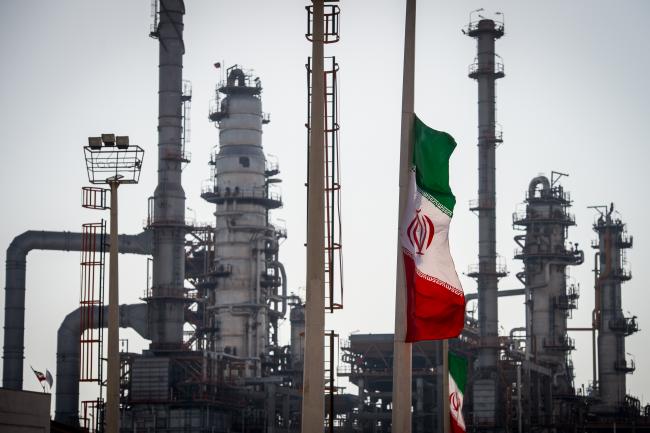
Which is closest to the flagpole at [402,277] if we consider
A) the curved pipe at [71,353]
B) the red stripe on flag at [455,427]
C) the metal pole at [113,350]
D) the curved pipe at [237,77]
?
the metal pole at [113,350]

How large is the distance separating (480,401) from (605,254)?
772 inches

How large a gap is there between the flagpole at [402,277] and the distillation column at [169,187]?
6095 cm

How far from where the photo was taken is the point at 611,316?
10288cm

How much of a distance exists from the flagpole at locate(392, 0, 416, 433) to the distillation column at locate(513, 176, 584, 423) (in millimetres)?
75679

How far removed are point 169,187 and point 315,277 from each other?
63.9 meters

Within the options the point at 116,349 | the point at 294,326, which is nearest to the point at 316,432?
the point at 116,349

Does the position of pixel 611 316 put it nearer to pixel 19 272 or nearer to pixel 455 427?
pixel 19 272

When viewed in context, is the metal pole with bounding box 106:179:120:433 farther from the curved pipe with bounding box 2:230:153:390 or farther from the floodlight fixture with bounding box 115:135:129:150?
the curved pipe with bounding box 2:230:153:390

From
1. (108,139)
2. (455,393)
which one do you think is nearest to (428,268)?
(108,139)

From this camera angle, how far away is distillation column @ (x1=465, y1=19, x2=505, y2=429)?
89.5 meters

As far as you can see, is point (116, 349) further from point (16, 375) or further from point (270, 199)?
point (270, 199)

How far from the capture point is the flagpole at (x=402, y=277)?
19391 millimetres

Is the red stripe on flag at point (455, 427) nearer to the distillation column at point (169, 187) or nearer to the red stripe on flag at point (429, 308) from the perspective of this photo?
the red stripe on flag at point (429, 308)

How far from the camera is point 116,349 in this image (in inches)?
1003
